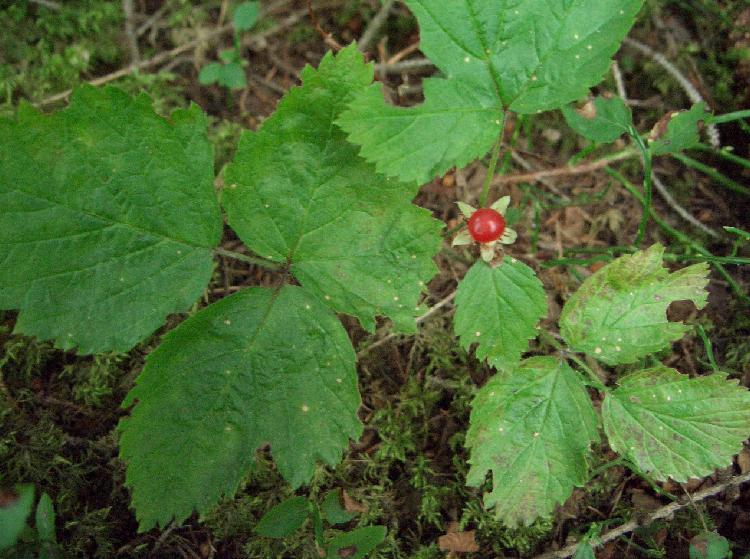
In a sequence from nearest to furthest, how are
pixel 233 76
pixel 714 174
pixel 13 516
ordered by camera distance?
1. pixel 13 516
2. pixel 714 174
3. pixel 233 76

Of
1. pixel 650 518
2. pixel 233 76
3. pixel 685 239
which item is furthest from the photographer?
pixel 233 76

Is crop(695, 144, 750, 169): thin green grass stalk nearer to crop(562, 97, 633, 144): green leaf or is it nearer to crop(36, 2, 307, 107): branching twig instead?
crop(562, 97, 633, 144): green leaf

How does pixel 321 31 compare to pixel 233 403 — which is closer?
pixel 233 403

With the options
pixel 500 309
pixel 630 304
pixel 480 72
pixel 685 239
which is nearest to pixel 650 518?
pixel 630 304

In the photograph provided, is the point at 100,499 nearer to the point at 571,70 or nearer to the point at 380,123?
the point at 380,123

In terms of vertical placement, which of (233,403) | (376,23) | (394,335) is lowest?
(394,335)

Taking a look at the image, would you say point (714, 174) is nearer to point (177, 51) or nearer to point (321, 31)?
point (321, 31)
